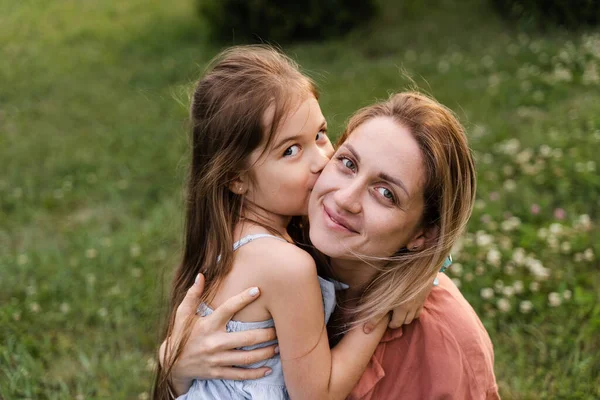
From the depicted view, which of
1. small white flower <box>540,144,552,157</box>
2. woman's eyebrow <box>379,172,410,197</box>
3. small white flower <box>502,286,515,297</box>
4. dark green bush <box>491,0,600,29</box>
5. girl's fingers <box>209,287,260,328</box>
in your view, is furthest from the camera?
dark green bush <box>491,0,600,29</box>

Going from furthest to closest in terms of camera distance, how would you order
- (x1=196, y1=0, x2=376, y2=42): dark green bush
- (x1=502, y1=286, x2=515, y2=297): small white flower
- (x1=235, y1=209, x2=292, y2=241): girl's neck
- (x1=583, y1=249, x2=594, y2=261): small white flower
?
(x1=196, y1=0, x2=376, y2=42): dark green bush → (x1=583, y1=249, x2=594, y2=261): small white flower → (x1=502, y1=286, x2=515, y2=297): small white flower → (x1=235, y1=209, x2=292, y2=241): girl's neck

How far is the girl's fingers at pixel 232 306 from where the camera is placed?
78.0 inches

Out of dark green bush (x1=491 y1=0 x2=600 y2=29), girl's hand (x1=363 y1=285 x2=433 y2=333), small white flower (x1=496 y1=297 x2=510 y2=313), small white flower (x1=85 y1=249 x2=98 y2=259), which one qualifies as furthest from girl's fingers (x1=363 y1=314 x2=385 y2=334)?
dark green bush (x1=491 y1=0 x2=600 y2=29)

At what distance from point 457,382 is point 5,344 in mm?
2315

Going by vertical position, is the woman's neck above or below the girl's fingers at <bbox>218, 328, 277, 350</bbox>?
above

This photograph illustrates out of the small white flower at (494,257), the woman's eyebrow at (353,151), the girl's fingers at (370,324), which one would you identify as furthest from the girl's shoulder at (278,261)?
the small white flower at (494,257)

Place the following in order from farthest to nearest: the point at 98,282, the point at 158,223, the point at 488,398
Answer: the point at 158,223, the point at 98,282, the point at 488,398

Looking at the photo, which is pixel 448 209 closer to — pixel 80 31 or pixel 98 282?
pixel 98 282

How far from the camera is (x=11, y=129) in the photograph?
263 inches

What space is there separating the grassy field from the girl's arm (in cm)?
89

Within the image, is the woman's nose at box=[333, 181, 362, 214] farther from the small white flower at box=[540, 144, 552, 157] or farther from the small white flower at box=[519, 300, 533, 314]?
the small white flower at box=[540, 144, 552, 157]

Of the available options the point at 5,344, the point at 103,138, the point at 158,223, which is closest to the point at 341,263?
the point at 5,344

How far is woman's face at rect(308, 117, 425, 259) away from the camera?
1889 mm

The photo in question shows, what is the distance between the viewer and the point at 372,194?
1.92 meters
